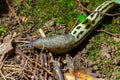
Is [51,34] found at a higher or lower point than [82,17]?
lower

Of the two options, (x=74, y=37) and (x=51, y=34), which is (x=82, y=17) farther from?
(x=51, y=34)

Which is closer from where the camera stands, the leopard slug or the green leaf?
the leopard slug

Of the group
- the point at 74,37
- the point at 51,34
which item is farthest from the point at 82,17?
the point at 51,34

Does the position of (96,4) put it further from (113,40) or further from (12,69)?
(12,69)

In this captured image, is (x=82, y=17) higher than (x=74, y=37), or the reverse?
(x=82, y=17)

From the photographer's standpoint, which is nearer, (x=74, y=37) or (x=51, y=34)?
(x=74, y=37)

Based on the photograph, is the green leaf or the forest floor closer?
the forest floor

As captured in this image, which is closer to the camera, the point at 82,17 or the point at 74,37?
the point at 74,37

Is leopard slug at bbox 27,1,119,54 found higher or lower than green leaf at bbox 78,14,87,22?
lower
